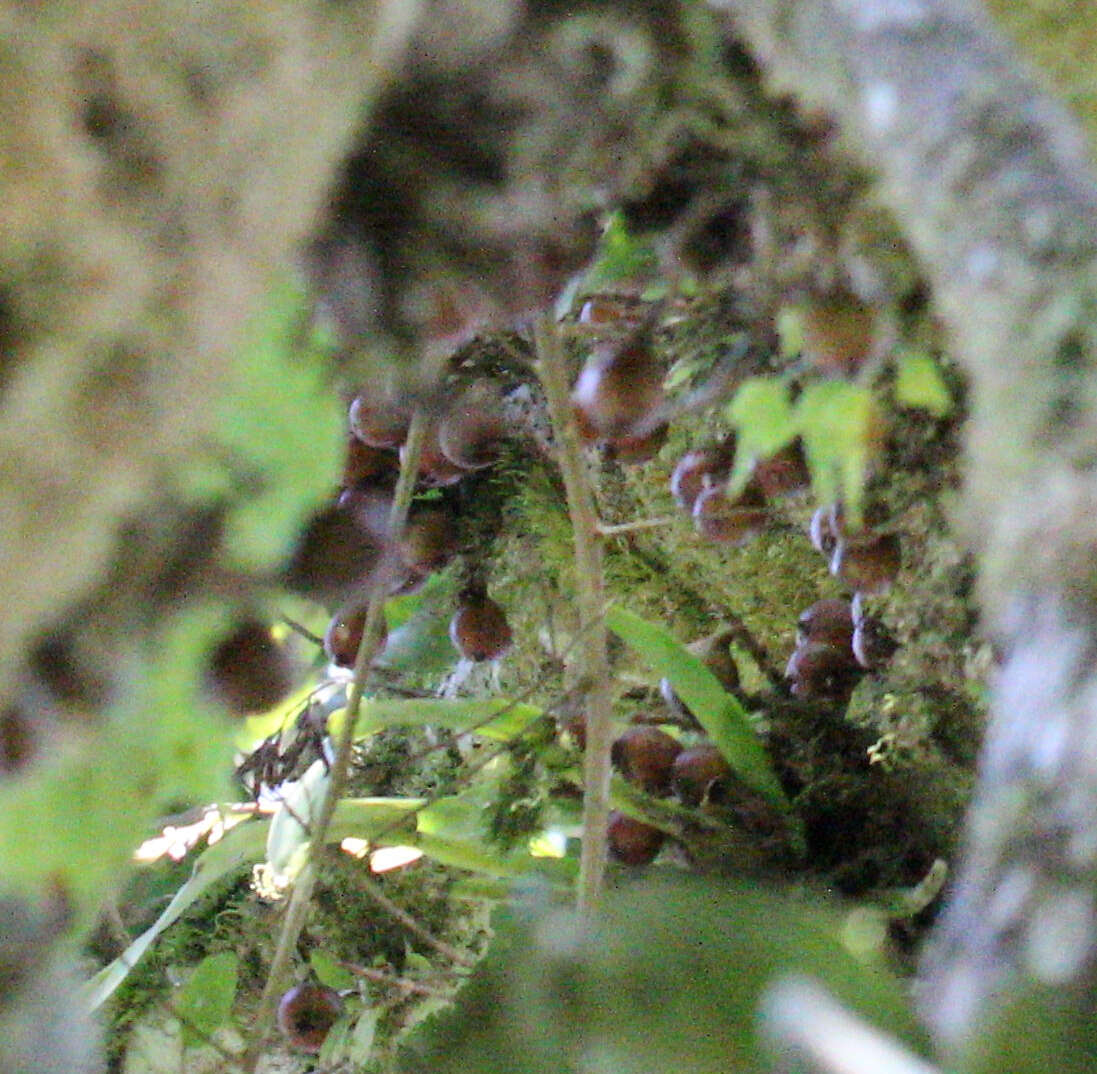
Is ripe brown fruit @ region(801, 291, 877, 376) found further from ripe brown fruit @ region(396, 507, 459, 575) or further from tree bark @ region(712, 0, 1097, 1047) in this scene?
ripe brown fruit @ region(396, 507, 459, 575)

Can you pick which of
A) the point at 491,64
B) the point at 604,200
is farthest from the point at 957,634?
the point at 491,64

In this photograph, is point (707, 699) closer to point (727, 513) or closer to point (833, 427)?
point (727, 513)

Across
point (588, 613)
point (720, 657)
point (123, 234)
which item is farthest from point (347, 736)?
point (123, 234)

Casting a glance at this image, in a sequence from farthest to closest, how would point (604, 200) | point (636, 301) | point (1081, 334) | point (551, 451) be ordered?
point (551, 451) → point (636, 301) → point (604, 200) → point (1081, 334)

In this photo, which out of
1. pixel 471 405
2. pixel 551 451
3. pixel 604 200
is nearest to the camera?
pixel 604 200

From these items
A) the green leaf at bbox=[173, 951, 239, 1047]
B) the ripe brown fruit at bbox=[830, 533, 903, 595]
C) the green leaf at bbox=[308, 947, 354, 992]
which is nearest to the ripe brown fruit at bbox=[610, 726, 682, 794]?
the ripe brown fruit at bbox=[830, 533, 903, 595]

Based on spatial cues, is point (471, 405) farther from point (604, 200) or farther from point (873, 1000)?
point (873, 1000)

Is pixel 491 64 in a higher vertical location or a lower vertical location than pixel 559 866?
higher

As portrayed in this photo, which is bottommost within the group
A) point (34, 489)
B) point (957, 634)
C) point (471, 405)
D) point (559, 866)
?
point (559, 866)
